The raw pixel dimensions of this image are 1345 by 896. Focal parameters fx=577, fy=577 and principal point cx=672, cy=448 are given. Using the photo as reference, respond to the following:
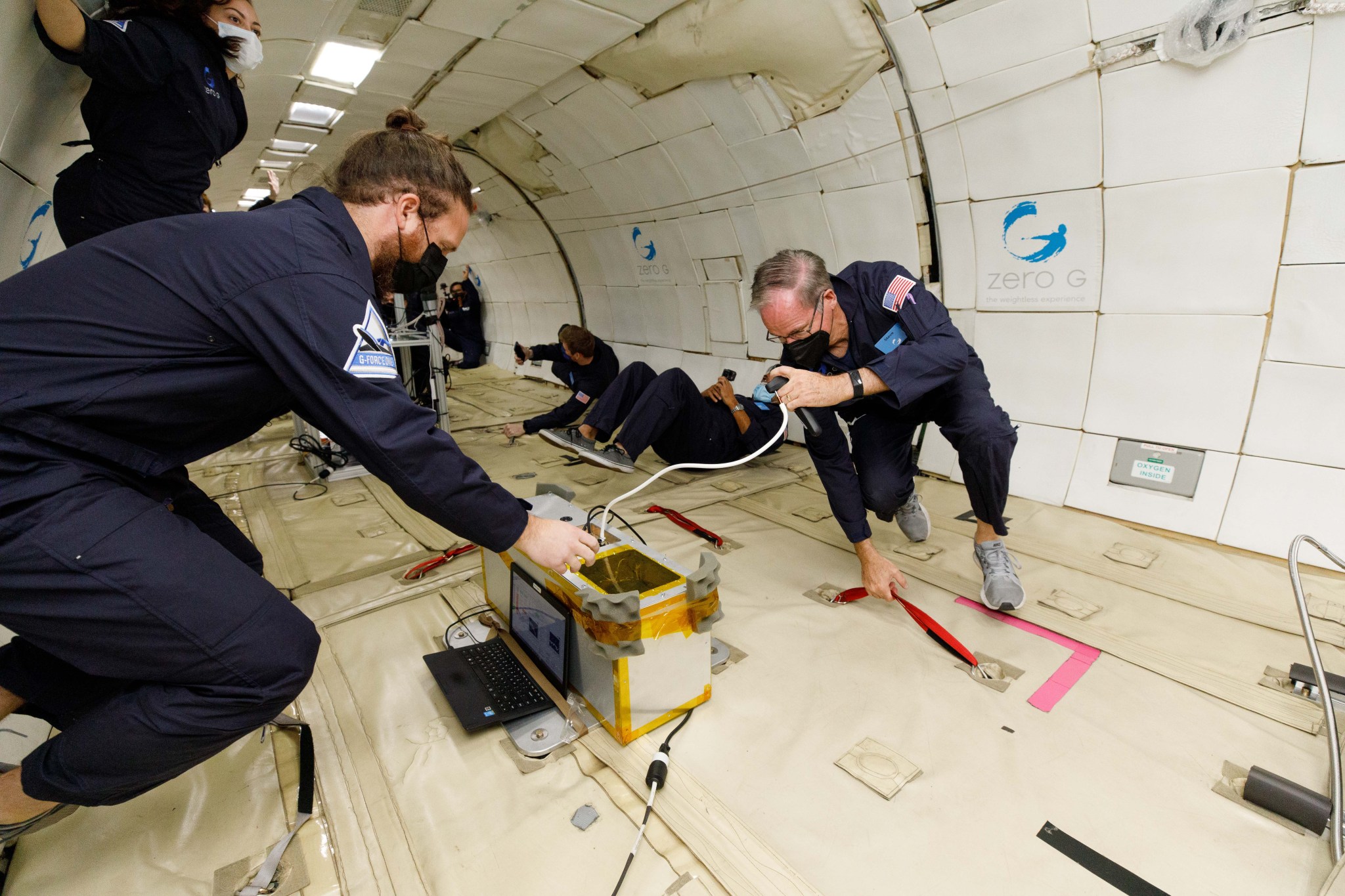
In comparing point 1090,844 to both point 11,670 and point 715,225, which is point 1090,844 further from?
point 715,225

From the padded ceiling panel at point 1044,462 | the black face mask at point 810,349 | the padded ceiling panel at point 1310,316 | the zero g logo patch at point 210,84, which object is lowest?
the padded ceiling panel at point 1044,462

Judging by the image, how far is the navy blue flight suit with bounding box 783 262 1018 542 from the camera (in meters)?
2.05

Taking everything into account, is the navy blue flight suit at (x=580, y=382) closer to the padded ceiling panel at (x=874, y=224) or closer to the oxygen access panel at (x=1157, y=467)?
the padded ceiling panel at (x=874, y=224)

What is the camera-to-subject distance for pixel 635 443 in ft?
11.1

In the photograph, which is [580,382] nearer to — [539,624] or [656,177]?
[656,177]

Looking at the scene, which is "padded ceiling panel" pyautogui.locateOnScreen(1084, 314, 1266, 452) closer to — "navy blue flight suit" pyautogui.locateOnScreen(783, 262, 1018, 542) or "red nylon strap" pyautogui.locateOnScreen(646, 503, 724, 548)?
"navy blue flight suit" pyautogui.locateOnScreen(783, 262, 1018, 542)

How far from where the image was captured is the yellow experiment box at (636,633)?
139cm

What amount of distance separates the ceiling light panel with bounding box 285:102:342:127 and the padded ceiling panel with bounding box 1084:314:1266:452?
19.8 ft

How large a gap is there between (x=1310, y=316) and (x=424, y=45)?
4.85 meters

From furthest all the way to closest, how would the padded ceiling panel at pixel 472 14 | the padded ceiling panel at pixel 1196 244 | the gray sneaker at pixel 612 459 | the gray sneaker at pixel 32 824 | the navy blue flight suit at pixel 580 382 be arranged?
the navy blue flight suit at pixel 580 382 < the gray sneaker at pixel 612 459 < the padded ceiling panel at pixel 472 14 < the padded ceiling panel at pixel 1196 244 < the gray sneaker at pixel 32 824

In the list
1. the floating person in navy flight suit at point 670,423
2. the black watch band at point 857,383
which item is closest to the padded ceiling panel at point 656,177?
the floating person in navy flight suit at point 670,423

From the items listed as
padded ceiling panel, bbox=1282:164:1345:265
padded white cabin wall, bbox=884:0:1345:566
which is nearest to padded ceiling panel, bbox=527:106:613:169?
padded white cabin wall, bbox=884:0:1345:566

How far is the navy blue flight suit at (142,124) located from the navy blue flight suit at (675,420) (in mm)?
2178

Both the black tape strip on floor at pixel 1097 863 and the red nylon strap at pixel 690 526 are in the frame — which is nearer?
the black tape strip on floor at pixel 1097 863
